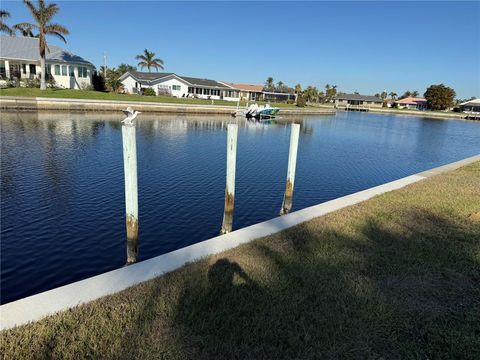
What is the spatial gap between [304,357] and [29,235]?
324 inches

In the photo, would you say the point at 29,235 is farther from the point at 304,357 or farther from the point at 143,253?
the point at 304,357

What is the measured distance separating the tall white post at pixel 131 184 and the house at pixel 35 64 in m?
47.3

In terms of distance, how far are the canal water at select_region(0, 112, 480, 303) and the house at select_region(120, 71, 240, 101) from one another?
37.2m

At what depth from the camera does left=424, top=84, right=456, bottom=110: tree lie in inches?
4469

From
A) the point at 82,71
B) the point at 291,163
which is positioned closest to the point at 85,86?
the point at 82,71

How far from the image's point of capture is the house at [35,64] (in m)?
45.6

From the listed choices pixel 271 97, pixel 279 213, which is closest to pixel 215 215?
pixel 279 213

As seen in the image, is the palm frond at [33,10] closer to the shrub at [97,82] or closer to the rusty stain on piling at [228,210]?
the shrub at [97,82]

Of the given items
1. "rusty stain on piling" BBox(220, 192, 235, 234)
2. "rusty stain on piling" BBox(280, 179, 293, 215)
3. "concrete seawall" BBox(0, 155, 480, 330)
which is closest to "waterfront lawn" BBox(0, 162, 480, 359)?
"concrete seawall" BBox(0, 155, 480, 330)

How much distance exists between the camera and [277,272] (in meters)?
5.65

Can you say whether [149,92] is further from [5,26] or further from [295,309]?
[295,309]

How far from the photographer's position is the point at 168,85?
65.6m

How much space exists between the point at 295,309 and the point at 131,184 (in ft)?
13.4

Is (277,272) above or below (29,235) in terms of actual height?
above
